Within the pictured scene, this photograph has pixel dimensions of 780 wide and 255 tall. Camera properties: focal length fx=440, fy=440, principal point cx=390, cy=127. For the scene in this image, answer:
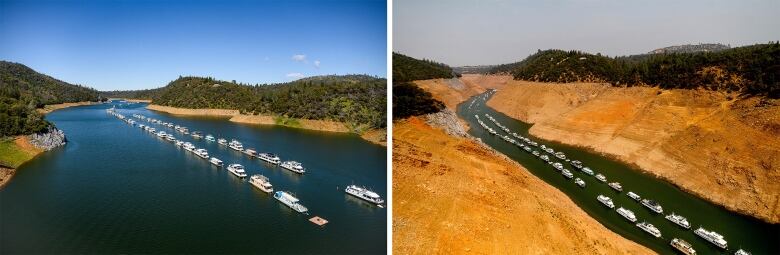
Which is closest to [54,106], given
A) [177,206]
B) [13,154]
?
[13,154]

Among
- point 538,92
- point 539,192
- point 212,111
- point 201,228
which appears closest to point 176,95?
point 212,111

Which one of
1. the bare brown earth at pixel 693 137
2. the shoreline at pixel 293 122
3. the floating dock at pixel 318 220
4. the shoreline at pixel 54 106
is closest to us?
the floating dock at pixel 318 220

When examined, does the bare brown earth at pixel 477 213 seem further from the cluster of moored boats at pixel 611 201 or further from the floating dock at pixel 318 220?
the floating dock at pixel 318 220

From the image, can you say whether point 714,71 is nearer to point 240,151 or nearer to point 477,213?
point 477,213

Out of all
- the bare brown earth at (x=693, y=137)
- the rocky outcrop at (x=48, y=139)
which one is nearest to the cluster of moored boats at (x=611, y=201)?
the bare brown earth at (x=693, y=137)

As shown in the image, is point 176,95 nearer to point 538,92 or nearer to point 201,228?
point 538,92

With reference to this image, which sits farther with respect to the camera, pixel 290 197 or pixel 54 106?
pixel 54 106
